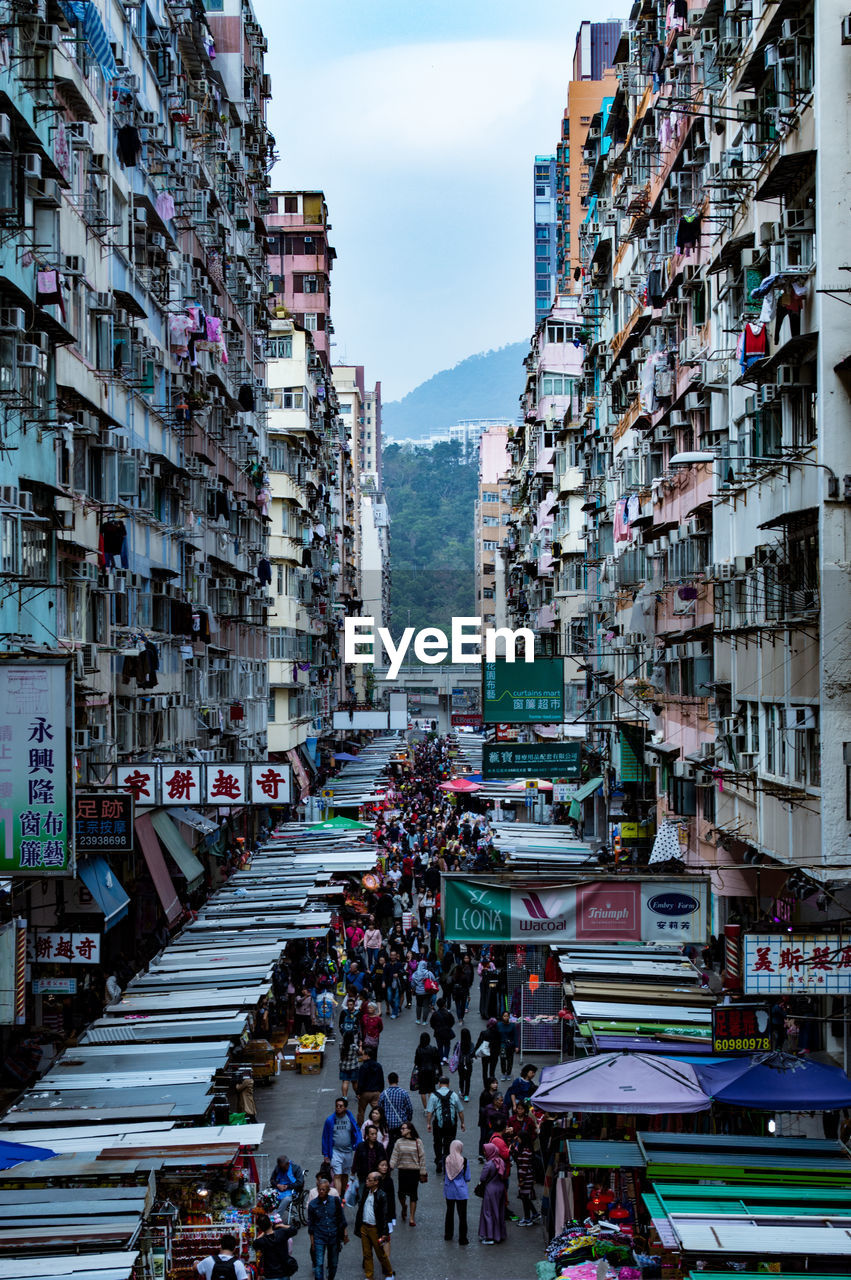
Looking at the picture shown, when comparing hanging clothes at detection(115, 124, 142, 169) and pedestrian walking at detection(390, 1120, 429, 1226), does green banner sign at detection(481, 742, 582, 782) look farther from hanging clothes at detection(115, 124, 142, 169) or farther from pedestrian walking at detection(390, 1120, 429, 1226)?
hanging clothes at detection(115, 124, 142, 169)

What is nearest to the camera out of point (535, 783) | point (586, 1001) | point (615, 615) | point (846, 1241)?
point (846, 1241)

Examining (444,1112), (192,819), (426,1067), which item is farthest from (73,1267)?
(192,819)

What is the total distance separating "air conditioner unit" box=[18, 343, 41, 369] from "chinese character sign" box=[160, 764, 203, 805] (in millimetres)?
8524

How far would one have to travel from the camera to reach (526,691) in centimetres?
3262

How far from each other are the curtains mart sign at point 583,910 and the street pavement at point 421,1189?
2.88 m

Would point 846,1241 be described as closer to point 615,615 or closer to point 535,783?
point 615,615

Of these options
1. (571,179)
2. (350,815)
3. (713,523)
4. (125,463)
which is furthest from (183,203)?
(571,179)

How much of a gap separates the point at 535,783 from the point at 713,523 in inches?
1005

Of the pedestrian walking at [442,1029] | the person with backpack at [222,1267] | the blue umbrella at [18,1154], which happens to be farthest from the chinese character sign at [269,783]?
the person with backpack at [222,1267]

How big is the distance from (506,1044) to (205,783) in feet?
22.7

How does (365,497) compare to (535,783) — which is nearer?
(535,783)

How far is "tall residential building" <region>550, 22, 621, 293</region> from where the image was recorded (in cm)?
8925

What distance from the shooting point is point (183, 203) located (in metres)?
35.5

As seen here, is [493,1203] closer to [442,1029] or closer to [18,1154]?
[18,1154]
